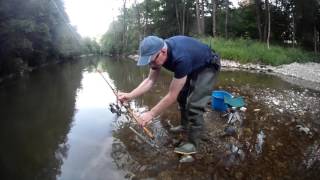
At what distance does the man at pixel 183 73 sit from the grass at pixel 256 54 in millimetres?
18062

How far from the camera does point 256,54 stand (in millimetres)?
23109

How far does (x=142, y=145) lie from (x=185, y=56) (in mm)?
2131

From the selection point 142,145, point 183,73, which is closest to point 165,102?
point 183,73

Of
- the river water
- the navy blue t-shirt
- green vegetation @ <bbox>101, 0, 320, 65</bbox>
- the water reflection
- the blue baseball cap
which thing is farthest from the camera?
green vegetation @ <bbox>101, 0, 320, 65</bbox>

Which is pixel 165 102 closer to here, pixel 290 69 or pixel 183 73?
pixel 183 73

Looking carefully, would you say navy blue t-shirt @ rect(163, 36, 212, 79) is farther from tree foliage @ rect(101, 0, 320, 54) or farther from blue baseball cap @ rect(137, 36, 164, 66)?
tree foliage @ rect(101, 0, 320, 54)

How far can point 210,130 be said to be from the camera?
21.6 feet

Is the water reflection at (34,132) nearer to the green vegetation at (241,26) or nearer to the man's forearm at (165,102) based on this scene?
the man's forearm at (165,102)

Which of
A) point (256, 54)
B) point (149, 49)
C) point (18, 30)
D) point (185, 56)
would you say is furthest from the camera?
point (256, 54)

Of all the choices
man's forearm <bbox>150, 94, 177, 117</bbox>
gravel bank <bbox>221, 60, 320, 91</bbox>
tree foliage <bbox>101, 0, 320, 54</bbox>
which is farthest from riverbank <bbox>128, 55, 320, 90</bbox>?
man's forearm <bbox>150, 94, 177, 117</bbox>

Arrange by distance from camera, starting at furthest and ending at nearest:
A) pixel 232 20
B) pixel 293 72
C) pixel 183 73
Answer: pixel 232 20 → pixel 293 72 → pixel 183 73

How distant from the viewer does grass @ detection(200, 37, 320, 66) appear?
2248 cm

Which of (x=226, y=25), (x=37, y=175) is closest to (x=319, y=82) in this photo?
(x=37, y=175)

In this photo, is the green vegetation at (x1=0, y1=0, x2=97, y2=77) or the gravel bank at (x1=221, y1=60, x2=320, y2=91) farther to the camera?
the green vegetation at (x1=0, y1=0, x2=97, y2=77)
